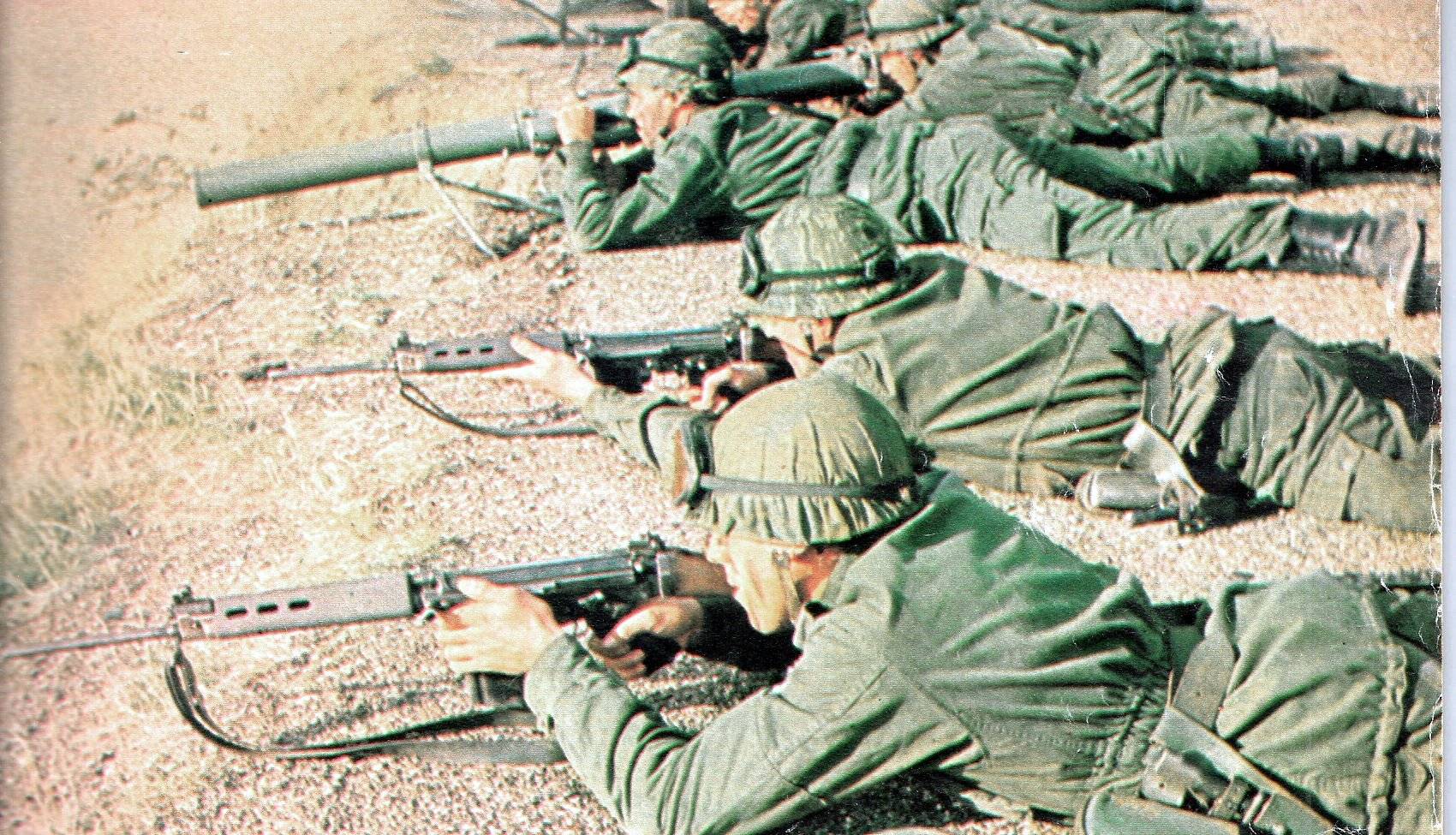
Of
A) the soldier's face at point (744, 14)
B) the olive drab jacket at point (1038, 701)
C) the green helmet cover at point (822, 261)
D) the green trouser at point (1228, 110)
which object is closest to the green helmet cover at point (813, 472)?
the olive drab jacket at point (1038, 701)

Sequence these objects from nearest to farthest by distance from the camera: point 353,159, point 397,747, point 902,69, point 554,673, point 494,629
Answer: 1. point 554,673
2. point 494,629
3. point 397,747
4. point 353,159
5. point 902,69

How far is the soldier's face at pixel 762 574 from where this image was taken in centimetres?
374

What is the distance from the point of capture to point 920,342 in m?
5.41

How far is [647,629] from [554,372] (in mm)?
2009

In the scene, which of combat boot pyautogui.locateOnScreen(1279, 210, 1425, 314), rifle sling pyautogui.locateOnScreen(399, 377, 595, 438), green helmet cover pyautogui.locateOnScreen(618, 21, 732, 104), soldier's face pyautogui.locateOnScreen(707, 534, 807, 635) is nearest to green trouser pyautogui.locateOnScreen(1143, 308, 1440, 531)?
combat boot pyautogui.locateOnScreen(1279, 210, 1425, 314)

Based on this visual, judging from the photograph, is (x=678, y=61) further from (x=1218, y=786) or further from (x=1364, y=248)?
(x=1218, y=786)

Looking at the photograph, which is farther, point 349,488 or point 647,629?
point 349,488

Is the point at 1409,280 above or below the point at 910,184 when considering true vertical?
below

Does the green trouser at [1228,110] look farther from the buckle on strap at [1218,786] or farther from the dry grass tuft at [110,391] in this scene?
the buckle on strap at [1218,786]

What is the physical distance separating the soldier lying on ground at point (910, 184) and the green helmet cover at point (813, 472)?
12.6 ft

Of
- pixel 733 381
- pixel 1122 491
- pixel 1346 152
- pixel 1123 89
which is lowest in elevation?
pixel 1122 491

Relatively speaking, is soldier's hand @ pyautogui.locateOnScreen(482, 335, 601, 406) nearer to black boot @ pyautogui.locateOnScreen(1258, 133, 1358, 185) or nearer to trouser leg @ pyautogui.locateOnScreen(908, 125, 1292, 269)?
trouser leg @ pyautogui.locateOnScreen(908, 125, 1292, 269)

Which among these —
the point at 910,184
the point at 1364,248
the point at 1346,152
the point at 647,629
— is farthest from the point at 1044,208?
the point at 647,629

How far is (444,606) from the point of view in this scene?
14.0 feet
